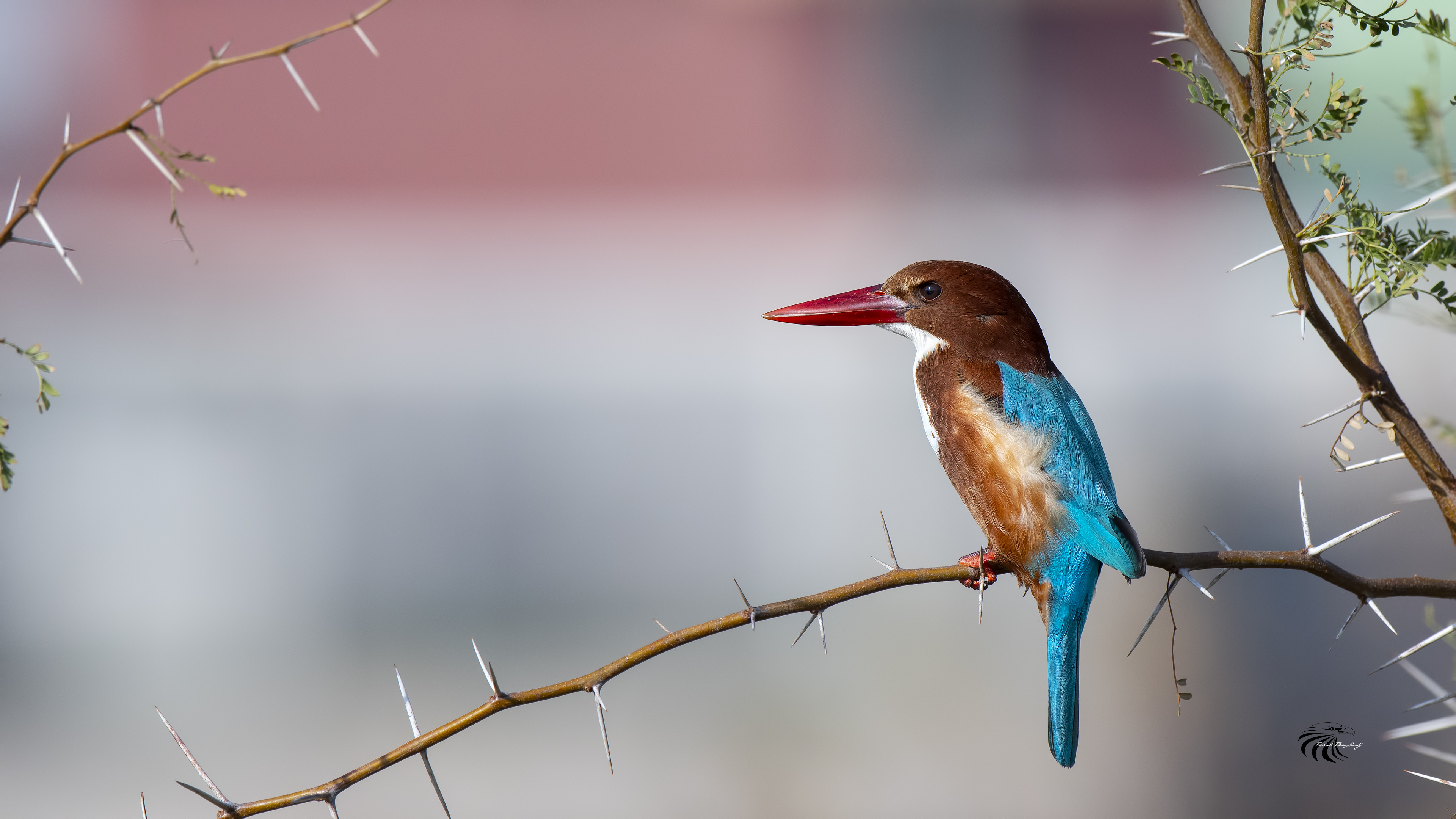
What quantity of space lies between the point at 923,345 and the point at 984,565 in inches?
14.9

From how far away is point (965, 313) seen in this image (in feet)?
5.55

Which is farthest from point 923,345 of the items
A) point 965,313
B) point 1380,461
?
point 1380,461

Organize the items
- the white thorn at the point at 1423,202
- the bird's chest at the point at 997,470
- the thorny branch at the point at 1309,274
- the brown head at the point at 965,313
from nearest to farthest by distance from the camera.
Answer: the white thorn at the point at 1423,202, the thorny branch at the point at 1309,274, the bird's chest at the point at 997,470, the brown head at the point at 965,313

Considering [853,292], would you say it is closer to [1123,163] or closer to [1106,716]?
[1106,716]

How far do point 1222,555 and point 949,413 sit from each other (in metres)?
0.63

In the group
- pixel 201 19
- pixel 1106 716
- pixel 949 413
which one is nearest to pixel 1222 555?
pixel 949 413

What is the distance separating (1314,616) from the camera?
5289 millimetres

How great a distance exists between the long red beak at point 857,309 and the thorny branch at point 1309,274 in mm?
772

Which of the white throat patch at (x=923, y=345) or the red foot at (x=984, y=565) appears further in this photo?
the white throat patch at (x=923, y=345)

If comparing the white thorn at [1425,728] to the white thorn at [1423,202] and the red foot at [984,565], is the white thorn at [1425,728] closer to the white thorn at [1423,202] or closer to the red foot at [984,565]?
the white thorn at [1423,202]

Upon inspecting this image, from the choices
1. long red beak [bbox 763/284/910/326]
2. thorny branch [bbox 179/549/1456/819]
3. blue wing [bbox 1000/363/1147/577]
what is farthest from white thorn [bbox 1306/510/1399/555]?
long red beak [bbox 763/284/910/326]

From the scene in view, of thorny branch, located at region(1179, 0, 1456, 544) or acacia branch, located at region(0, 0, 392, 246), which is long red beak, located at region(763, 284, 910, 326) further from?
acacia branch, located at region(0, 0, 392, 246)

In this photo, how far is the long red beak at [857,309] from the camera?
5.51ft

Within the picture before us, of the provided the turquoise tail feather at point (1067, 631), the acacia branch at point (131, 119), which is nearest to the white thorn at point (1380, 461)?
the turquoise tail feather at point (1067, 631)
